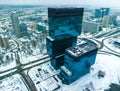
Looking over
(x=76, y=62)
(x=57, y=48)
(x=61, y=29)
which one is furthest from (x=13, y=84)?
(x=61, y=29)

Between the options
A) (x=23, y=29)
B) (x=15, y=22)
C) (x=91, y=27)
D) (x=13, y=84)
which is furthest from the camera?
(x=91, y=27)

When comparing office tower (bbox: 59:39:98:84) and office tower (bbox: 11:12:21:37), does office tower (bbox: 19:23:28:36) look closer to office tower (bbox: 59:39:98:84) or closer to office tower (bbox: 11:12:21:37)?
office tower (bbox: 11:12:21:37)

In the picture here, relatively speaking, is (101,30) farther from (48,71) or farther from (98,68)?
(48,71)

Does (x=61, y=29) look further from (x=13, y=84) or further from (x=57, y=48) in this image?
(x=13, y=84)

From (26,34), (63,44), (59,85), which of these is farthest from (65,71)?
(26,34)

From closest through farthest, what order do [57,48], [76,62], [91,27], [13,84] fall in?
[76,62] → [13,84] → [57,48] → [91,27]

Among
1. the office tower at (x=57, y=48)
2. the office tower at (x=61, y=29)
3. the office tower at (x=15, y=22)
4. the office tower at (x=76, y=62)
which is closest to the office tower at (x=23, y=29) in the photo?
the office tower at (x=15, y=22)
